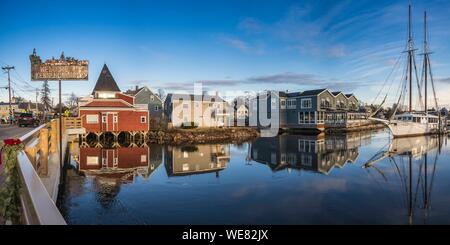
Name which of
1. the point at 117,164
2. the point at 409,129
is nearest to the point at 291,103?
the point at 409,129

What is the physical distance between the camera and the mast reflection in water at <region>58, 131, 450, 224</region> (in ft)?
34.7

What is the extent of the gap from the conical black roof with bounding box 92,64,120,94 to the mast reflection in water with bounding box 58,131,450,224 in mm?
23584

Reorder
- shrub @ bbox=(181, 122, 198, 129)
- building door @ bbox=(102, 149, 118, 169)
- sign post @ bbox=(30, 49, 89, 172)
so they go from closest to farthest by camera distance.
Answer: sign post @ bbox=(30, 49, 89, 172), building door @ bbox=(102, 149, 118, 169), shrub @ bbox=(181, 122, 198, 129)

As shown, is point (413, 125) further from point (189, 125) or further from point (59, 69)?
point (59, 69)

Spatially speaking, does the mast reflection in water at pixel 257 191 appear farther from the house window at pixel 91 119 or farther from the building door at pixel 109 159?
the house window at pixel 91 119

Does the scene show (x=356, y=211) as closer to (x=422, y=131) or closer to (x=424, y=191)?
(x=424, y=191)

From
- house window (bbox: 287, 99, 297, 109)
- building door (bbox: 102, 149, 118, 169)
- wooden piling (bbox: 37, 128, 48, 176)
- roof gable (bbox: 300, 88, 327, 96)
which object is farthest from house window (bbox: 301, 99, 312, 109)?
wooden piling (bbox: 37, 128, 48, 176)

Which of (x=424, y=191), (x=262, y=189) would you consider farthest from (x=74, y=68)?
(x=424, y=191)

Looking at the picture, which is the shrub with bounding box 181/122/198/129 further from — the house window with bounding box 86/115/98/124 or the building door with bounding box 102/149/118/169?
the building door with bounding box 102/149/118/169

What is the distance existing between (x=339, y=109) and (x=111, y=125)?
44.3 meters

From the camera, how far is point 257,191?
46.6ft

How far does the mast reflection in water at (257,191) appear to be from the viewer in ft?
34.7

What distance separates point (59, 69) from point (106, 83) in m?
35.7

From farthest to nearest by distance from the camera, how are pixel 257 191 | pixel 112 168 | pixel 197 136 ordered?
pixel 197 136, pixel 112 168, pixel 257 191
